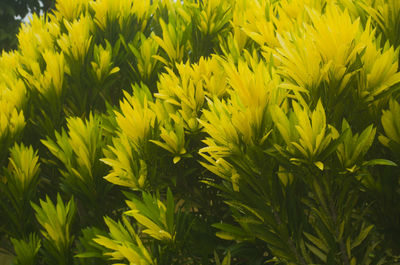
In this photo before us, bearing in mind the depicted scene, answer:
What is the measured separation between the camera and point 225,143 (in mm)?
1485

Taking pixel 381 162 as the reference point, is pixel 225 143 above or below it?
above

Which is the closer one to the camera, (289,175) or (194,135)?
(289,175)

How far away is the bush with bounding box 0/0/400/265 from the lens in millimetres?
1458

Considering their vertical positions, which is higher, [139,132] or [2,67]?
[2,67]

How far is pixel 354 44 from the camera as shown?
1456 millimetres

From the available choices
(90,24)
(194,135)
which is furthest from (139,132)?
(90,24)

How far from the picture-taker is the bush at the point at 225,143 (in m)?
1.46

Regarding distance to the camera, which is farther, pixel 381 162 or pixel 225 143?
pixel 225 143

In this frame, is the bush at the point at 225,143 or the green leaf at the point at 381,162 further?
the bush at the point at 225,143

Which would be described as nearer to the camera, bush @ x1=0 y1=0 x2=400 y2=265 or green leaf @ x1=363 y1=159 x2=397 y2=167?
green leaf @ x1=363 y1=159 x2=397 y2=167

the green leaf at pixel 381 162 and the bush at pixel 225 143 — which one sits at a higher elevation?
the bush at pixel 225 143

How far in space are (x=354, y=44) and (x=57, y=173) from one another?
2.17 metres

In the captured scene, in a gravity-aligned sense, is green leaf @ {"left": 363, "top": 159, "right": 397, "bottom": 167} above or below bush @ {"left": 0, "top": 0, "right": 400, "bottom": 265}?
below

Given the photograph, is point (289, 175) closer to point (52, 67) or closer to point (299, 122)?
point (299, 122)
